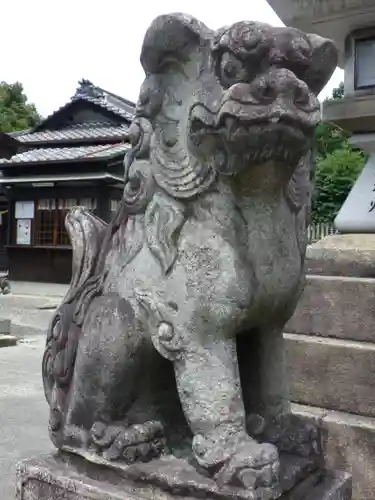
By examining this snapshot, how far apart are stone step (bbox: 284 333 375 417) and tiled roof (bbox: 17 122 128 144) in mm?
13545

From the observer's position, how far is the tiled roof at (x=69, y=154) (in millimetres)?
13586

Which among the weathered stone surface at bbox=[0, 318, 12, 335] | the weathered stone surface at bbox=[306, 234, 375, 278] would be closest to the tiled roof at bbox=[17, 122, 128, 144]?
the weathered stone surface at bbox=[0, 318, 12, 335]

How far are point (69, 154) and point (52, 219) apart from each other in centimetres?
169

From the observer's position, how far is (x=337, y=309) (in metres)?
2.53

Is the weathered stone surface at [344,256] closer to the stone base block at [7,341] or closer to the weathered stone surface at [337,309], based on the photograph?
the weathered stone surface at [337,309]

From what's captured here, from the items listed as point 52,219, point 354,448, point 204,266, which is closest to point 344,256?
point 354,448

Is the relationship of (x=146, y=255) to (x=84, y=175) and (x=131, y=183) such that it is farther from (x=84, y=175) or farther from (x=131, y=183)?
(x=84, y=175)

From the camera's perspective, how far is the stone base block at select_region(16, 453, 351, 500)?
137 centimetres

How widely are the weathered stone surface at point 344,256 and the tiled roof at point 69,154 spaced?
1092 centimetres

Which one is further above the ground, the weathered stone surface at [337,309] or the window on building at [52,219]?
the window on building at [52,219]

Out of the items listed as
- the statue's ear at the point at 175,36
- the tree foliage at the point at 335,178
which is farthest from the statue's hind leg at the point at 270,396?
the tree foliage at the point at 335,178

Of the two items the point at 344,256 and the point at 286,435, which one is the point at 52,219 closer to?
the point at 344,256

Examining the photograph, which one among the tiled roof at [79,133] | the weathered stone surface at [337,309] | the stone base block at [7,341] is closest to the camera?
the weathered stone surface at [337,309]

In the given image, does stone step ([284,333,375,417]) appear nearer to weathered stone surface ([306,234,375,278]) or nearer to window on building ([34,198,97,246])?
weathered stone surface ([306,234,375,278])
